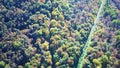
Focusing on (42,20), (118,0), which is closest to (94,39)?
(42,20)

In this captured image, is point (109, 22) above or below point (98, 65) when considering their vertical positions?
above

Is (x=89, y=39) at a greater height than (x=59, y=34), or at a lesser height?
lesser

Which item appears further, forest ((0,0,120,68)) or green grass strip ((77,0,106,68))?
green grass strip ((77,0,106,68))

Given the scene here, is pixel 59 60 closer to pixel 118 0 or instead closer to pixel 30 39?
pixel 30 39

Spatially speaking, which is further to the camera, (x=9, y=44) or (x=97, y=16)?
(x=97, y=16)

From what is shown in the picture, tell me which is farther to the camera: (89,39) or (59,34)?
(89,39)

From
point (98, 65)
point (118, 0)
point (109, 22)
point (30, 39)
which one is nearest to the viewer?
point (98, 65)

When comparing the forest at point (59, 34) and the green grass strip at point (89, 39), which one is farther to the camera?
the green grass strip at point (89, 39)

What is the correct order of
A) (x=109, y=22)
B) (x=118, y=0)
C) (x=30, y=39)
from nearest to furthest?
(x=30, y=39)
(x=109, y=22)
(x=118, y=0)
